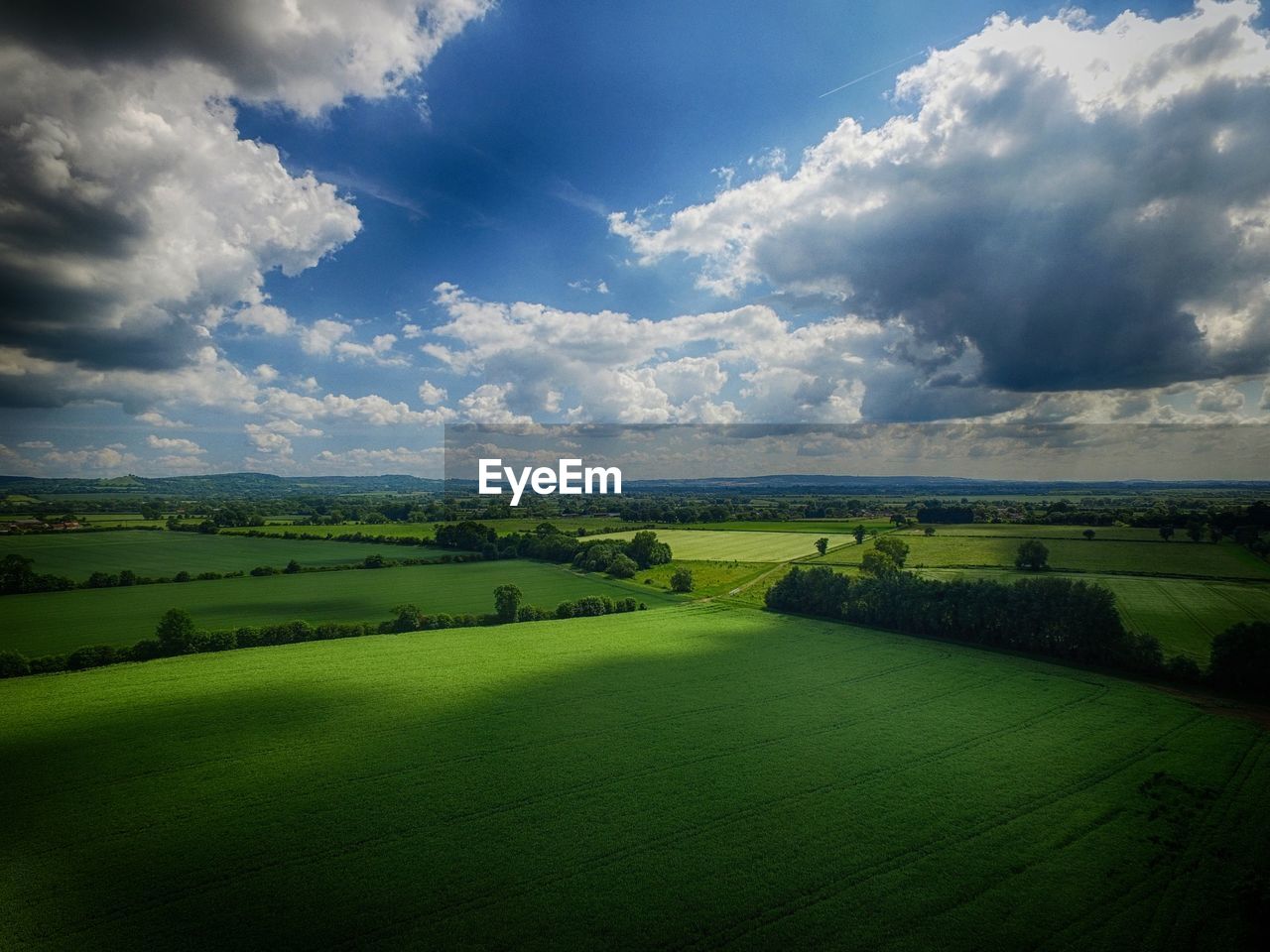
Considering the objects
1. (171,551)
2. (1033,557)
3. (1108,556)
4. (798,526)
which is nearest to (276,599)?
(171,551)

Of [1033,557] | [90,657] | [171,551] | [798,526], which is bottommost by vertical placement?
[90,657]

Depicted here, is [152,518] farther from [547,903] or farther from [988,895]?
[988,895]

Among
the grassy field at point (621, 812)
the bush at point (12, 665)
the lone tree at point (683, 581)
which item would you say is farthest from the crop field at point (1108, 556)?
the bush at point (12, 665)

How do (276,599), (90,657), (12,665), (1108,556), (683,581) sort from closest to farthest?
(12,665) → (90,657) → (276,599) → (1108,556) → (683,581)

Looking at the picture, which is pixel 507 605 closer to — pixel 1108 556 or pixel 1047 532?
pixel 1108 556

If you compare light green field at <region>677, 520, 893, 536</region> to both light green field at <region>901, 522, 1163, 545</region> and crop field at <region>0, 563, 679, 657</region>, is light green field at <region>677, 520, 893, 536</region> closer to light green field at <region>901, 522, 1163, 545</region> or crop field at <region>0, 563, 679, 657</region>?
light green field at <region>901, 522, 1163, 545</region>

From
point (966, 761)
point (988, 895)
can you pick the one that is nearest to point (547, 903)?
point (988, 895)

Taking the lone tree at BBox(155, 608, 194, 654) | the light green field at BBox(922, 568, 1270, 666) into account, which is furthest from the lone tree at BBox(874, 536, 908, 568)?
the lone tree at BBox(155, 608, 194, 654)
